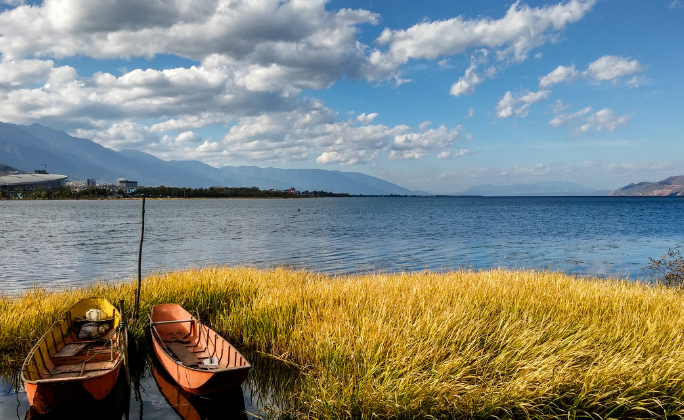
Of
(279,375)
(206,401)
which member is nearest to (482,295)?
(279,375)

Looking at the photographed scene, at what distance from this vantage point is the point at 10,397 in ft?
30.7

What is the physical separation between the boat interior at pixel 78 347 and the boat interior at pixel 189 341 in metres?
1.14

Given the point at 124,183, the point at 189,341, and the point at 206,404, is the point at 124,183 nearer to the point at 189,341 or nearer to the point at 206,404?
the point at 189,341

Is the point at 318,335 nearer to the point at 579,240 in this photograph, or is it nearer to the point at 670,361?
the point at 670,361

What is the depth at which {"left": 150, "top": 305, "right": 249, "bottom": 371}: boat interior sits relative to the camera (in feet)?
32.8

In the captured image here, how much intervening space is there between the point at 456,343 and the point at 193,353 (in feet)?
22.2

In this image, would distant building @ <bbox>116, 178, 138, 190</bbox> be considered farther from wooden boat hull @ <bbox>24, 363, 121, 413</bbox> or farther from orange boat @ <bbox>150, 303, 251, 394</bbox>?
wooden boat hull @ <bbox>24, 363, 121, 413</bbox>

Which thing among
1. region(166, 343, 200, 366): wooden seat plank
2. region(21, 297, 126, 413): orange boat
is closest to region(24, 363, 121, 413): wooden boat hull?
region(21, 297, 126, 413): orange boat

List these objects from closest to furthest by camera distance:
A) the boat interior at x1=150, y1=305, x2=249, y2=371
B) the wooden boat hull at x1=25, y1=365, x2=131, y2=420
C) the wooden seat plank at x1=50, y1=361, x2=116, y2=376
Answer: the wooden boat hull at x1=25, y1=365, x2=131, y2=420
the wooden seat plank at x1=50, y1=361, x2=116, y2=376
the boat interior at x1=150, y1=305, x2=249, y2=371

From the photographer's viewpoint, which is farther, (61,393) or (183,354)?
(183,354)

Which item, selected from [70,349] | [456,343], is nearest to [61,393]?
[70,349]

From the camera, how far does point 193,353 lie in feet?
36.9

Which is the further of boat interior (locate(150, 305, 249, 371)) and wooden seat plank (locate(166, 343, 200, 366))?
wooden seat plank (locate(166, 343, 200, 366))

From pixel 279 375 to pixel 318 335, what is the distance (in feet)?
5.27
